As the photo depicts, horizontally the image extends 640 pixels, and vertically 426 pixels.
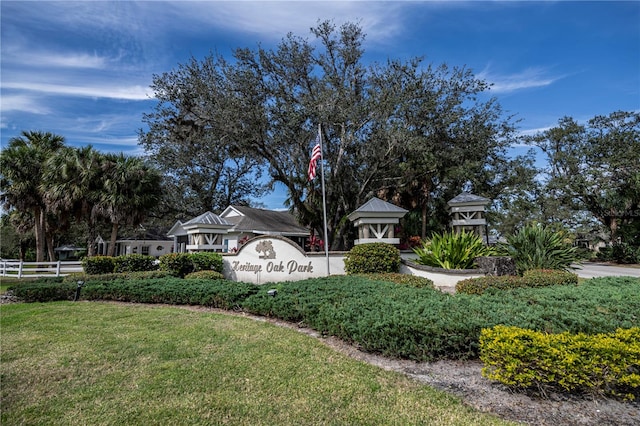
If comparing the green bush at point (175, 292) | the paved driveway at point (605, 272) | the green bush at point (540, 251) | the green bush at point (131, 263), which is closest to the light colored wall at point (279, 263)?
the green bush at point (175, 292)

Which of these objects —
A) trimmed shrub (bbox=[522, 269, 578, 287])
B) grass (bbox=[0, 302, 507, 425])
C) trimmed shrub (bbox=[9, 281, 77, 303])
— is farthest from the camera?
trimmed shrub (bbox=[9, 281, 77, 303])

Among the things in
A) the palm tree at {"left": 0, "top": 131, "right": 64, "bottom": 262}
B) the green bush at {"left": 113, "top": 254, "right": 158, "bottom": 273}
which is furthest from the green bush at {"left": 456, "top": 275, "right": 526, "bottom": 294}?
the palm tree at {"left": 0, "top": 131, "right": 64, "bottom": 262}

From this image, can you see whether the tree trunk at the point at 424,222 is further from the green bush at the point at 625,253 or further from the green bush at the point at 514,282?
the green bush at the point at 625,253

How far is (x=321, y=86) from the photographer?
1816 cm

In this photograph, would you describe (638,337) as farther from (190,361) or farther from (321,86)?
(321,86)

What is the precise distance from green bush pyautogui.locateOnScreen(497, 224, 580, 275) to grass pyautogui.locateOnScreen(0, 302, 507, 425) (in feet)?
26.6

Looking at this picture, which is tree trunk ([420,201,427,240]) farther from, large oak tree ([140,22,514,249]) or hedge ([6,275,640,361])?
hedge ([6,275,640,361])

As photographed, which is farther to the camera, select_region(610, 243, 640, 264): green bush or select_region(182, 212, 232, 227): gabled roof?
select_region(610, 243, 640, 264): green bush

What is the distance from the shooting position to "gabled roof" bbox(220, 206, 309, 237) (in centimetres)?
2058

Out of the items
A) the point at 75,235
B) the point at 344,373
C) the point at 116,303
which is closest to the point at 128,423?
the point at 344,373

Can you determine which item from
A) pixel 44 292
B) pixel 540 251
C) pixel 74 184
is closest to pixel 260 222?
pixel 74 184

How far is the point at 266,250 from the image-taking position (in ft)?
41.9

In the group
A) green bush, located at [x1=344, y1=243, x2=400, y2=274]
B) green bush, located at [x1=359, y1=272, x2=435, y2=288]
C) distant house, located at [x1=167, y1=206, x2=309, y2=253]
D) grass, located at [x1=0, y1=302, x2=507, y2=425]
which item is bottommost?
grass, located at [x1=0, y1=302, x2=507, y2=425]

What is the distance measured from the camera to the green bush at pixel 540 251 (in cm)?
1029
